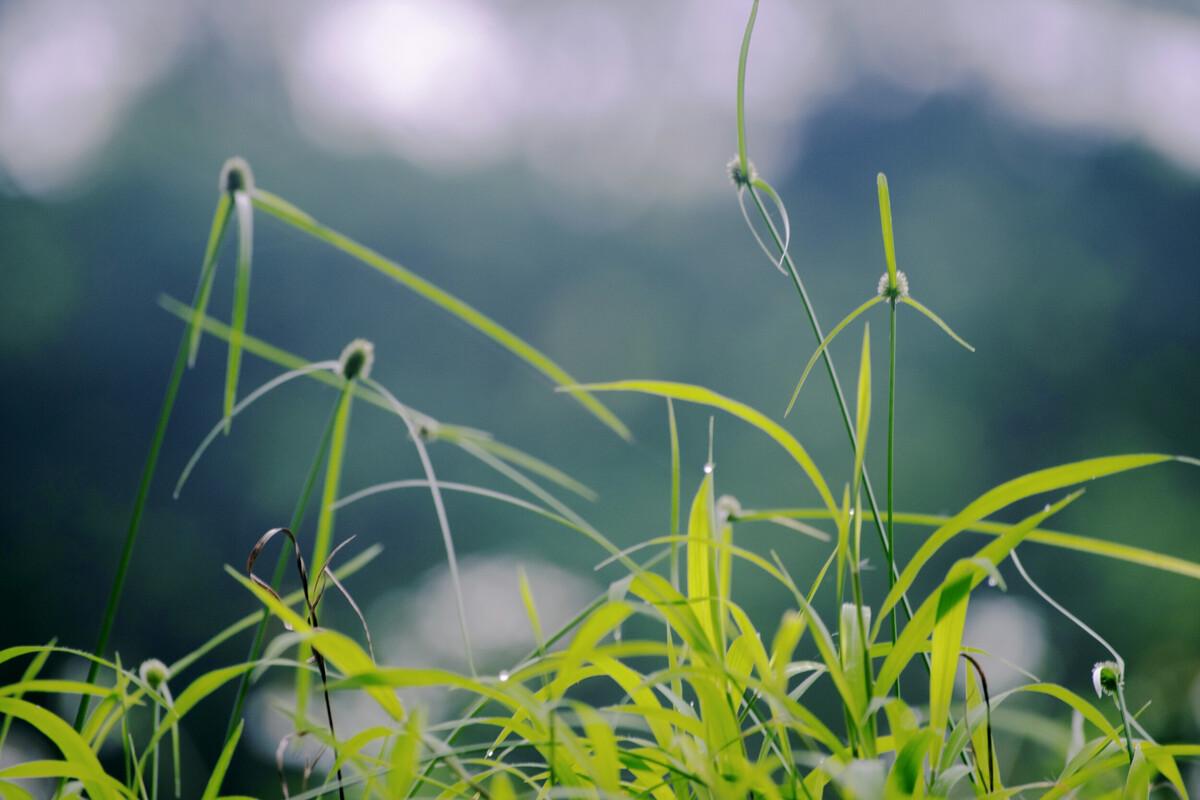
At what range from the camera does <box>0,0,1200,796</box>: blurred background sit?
412cm

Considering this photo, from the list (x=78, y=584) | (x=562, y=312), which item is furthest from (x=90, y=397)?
(x=562, y=312)

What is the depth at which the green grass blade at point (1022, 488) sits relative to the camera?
0.21 meters

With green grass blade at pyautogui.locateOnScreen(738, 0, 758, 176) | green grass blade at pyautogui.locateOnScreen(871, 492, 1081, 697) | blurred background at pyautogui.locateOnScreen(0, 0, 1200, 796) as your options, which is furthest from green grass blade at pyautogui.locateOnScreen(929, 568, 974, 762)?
blurred background at pyautogui.locateOnScreen(0, 0, 1200, 796)

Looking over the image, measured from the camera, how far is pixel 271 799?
2.79 meters

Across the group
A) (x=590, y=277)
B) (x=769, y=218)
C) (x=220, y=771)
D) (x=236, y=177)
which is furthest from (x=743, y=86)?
(x=590, y=277)

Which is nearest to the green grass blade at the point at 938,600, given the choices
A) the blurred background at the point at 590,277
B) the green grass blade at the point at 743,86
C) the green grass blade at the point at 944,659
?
the green grass blade at the point at 944,659

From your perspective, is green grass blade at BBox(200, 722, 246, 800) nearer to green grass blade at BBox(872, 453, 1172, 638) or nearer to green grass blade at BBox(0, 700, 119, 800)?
green grass blade at BBox(0, 700, 119, 800)

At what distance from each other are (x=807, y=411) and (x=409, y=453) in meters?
1.95

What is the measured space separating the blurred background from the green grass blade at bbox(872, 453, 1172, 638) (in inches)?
143

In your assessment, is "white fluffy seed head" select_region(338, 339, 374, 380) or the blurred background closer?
"white fluffy seed head" select_region(338, 339, 374, 380)

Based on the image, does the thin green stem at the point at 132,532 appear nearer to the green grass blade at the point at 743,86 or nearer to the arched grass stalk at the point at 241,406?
the arched grass stalk at the point at 241,406

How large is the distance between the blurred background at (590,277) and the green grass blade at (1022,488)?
3626mm

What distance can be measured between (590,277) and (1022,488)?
4609mm

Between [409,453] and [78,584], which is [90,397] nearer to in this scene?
[78,584]
